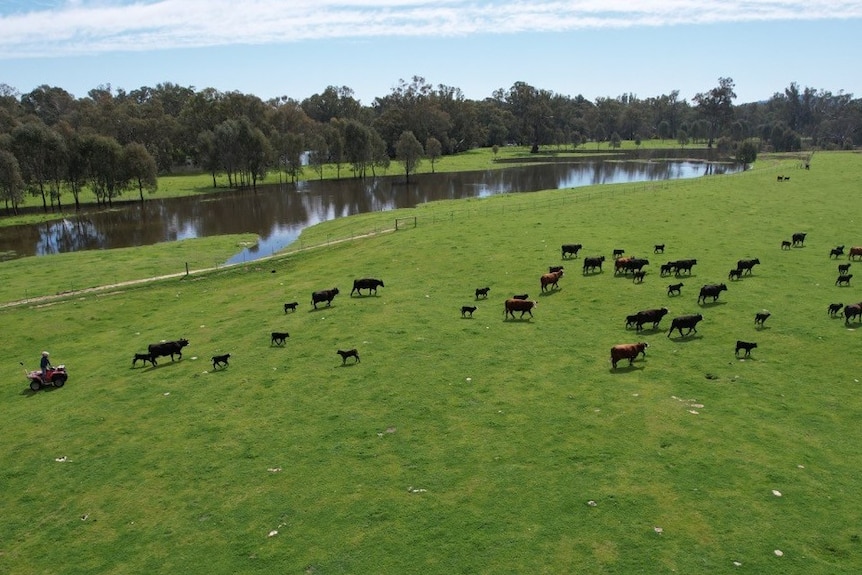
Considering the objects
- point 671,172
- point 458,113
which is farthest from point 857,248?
point 458,113

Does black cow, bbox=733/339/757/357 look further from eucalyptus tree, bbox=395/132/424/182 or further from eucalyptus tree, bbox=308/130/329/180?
eucalyptus tree, bbox=308/130/329/180

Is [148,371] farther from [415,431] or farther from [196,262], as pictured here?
[196,262]

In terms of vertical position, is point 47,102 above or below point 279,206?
above

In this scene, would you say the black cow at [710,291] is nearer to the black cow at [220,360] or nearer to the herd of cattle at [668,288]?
the herd of cattle at [668,288]

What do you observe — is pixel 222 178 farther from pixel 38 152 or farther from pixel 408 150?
pixel 408 150

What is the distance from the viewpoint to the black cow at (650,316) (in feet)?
89.2

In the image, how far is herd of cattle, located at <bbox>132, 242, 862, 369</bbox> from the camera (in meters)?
25.4

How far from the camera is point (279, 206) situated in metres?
97.5

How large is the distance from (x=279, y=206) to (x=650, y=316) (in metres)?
81.0

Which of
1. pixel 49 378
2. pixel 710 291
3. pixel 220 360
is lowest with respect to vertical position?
pixel 49 378

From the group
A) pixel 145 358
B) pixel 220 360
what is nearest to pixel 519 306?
pixel 220 360

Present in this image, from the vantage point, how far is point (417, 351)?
2597cm

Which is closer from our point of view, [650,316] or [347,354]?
[347,354]

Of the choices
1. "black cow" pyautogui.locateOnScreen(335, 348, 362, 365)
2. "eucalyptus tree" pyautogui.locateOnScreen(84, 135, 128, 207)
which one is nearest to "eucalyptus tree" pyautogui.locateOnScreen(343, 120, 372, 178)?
"eucalyptus tree" pyautogui.locateOnScreen(84, 135, 128, 207)
